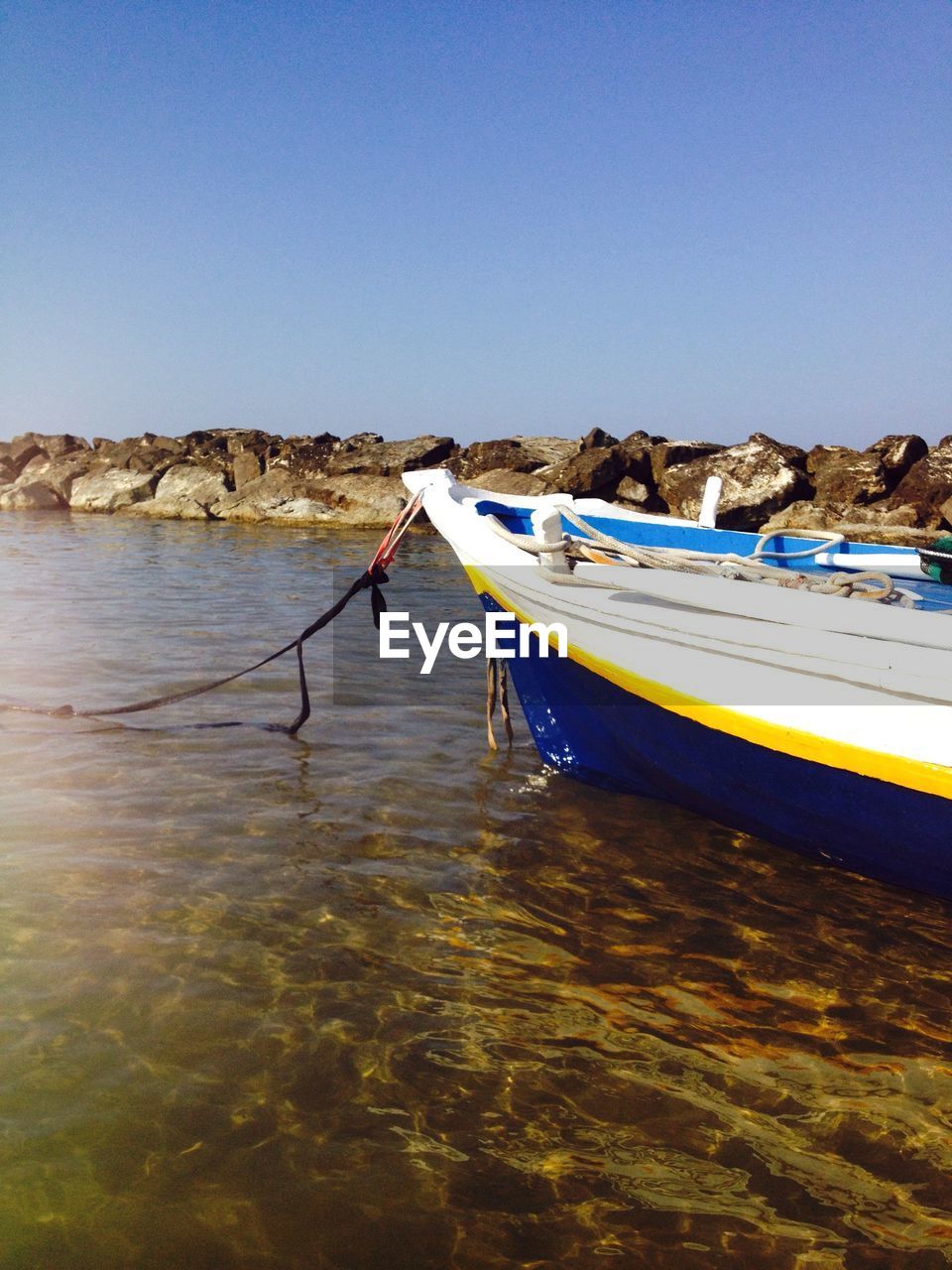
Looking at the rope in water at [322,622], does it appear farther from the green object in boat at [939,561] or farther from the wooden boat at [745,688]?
the green object in boat at [939,561]

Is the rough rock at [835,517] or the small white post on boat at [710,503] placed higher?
the rough rock at [835,517]

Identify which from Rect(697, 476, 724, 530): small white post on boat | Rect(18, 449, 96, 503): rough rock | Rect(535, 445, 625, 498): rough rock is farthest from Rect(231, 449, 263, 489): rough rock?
Rect(697, 476, 724, 530): small white post on boat

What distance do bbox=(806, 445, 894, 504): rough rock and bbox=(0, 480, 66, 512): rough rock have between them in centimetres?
2700

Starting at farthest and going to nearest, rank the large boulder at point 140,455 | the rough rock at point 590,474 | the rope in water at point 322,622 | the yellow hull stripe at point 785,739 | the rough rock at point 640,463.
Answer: the large boulder at point 140,455
the rough rock at point 640,463
the rough rock at point 590,474
the rope in water at point 322,622
the yellow hull stripe at point 785,739

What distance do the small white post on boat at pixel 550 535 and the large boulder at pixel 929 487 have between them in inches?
667

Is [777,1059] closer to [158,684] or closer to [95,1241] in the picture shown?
[95,1241]

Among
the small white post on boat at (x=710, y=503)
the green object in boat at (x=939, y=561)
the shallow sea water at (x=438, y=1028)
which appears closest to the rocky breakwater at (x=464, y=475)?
the small white post on boat at (x=710, y=503)

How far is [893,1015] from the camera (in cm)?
304

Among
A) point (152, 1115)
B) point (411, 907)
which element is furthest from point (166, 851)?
point (152, 1115)

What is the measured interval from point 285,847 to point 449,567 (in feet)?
44.9

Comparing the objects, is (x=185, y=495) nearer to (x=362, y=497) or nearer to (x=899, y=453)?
(x=362, y=497)

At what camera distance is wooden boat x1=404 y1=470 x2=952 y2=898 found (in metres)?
3.24

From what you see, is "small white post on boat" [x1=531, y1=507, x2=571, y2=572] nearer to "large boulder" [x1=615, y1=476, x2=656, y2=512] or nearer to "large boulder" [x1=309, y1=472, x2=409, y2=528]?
"large boulder" [x1=615, y1=476, x2=656, y2=512]

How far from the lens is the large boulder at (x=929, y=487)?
19875 millimetres
